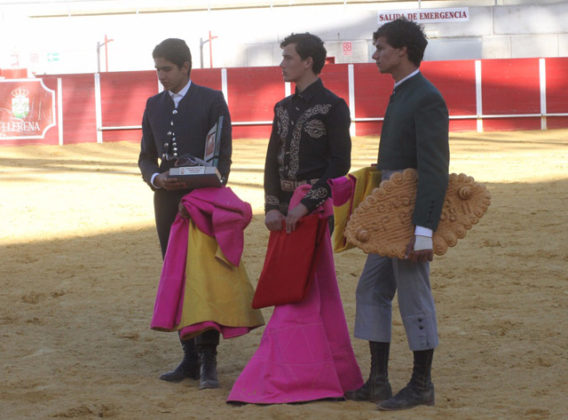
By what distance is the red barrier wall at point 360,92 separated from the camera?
16.7 meters

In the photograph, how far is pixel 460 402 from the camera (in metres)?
3.02

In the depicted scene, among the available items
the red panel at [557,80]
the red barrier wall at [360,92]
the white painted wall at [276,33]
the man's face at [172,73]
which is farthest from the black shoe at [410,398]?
the white painted wall at [276,33]

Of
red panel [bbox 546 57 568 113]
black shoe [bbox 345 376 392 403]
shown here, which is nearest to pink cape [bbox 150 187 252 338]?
black shoe [bbox 345 376 392 403]

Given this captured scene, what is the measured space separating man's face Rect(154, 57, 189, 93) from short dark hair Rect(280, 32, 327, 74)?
0.49 m

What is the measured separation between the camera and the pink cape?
3.28 m

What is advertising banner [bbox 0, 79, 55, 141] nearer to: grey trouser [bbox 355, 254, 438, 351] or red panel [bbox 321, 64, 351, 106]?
red panel [bbox 321, 64, 351, 106]

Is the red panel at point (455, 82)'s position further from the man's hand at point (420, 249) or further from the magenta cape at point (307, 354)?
the man's hand at point (420, 249)

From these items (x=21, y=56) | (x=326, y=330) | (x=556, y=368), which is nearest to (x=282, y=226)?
(x=326, y=330)

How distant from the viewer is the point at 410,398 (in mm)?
2916

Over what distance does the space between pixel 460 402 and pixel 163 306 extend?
1.09 metres

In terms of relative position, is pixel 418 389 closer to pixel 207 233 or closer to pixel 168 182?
pixel 207 233

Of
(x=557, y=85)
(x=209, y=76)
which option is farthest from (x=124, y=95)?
(x=557, y=85)

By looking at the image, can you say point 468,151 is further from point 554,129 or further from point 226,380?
point 226,380

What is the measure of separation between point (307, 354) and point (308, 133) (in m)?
0.74
